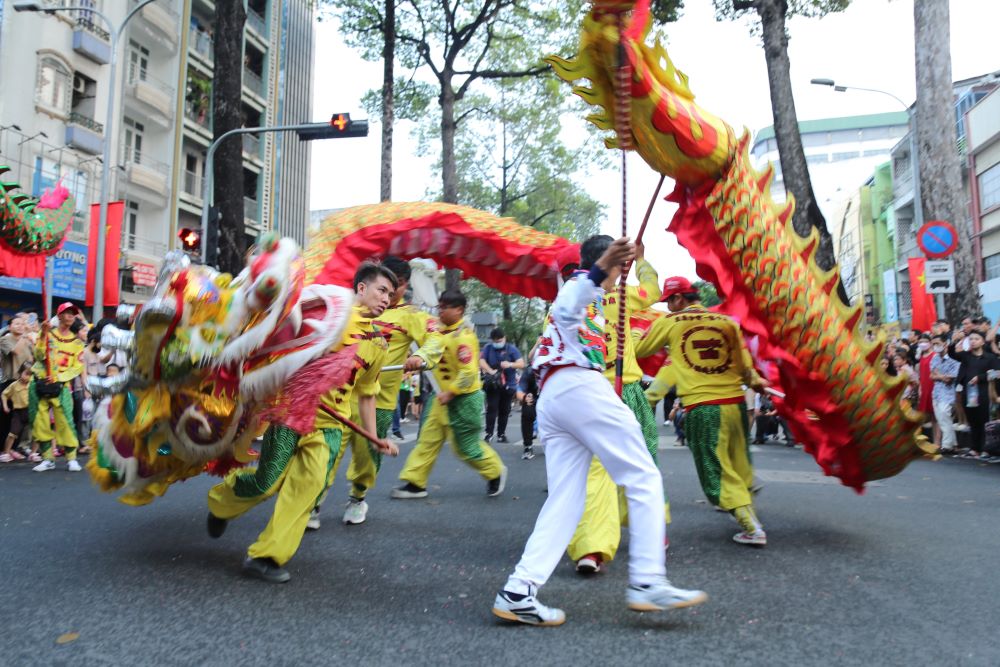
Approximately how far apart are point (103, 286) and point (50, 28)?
28.3 feet

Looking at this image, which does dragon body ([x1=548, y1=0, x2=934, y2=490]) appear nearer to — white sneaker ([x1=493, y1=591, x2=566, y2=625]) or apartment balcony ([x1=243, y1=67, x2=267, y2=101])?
white sneaker ([x1=493, y1=591, x2=566, y2=625])

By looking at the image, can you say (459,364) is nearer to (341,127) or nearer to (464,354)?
(464,354)

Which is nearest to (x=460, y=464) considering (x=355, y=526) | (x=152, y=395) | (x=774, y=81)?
(x=355, y=526)

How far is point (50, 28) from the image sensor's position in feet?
63.2

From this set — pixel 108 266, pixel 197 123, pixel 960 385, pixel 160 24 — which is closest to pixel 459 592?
pixel 960 385

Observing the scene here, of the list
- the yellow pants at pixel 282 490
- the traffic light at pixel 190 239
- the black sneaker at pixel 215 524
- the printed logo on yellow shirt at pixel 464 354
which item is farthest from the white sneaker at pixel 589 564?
the traffic light at pixel 190 239

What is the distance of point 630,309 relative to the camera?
210 inches

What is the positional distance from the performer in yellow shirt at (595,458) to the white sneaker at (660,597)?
0.89 m

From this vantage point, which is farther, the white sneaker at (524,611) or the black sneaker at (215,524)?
the black sneaker at (215,524)

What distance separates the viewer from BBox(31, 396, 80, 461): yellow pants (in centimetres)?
805

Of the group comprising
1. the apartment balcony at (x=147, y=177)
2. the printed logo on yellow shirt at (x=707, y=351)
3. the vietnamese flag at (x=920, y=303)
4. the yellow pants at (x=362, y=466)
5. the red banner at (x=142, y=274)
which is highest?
the apartment balcony at (x=147, y=177)

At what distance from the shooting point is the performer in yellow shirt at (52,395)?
805 centimetres

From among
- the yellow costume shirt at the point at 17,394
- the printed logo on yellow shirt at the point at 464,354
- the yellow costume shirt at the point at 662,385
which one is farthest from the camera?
the yellow costume shirt at the point at 17,394

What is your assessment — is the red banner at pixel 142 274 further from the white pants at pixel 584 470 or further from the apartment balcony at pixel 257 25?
the white pants at pixel 584 470
